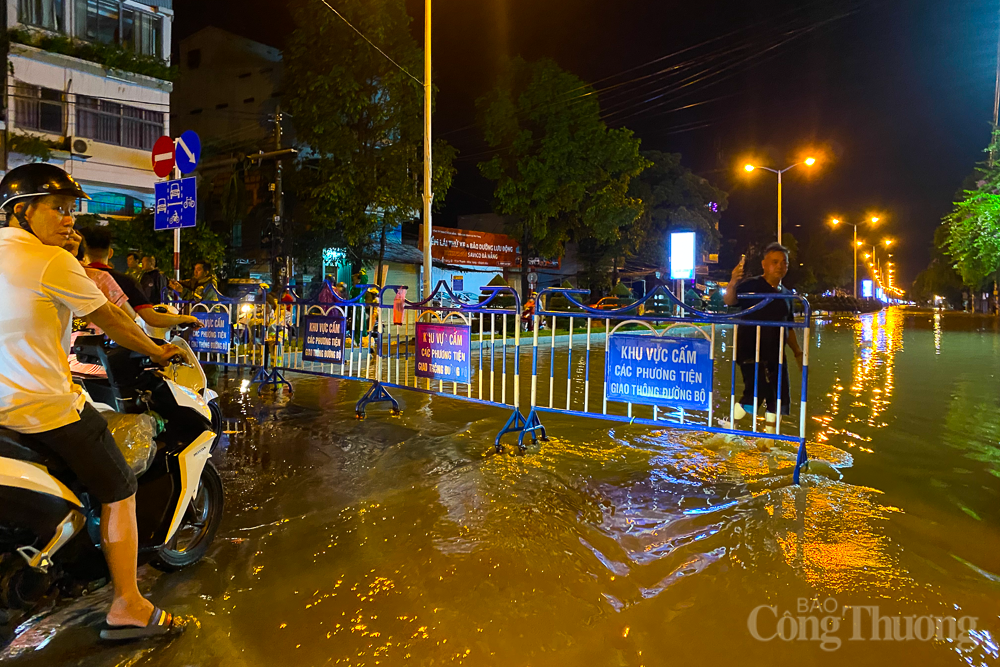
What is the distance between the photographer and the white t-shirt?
2.27m

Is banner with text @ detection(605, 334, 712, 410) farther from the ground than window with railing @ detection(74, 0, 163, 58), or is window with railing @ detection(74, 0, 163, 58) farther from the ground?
window with railing @ detection(74, 0, 163, 58)

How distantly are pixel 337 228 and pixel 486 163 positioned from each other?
9021 millimetres

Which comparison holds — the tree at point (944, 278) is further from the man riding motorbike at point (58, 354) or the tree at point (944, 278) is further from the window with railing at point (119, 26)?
the man riding motorbike at point (58, 354)

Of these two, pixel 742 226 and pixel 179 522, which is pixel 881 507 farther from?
pixel 742 226

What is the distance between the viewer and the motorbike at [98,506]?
2369mm

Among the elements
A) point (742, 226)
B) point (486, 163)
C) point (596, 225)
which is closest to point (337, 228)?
point (486, 163)

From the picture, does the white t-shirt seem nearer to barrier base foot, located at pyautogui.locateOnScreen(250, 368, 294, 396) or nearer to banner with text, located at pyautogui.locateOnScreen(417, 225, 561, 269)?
barrier base foot, located at pyautogui.locateOnScreen(250, 368, 294, 396)

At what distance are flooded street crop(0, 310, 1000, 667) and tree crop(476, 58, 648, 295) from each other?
21.7 metres

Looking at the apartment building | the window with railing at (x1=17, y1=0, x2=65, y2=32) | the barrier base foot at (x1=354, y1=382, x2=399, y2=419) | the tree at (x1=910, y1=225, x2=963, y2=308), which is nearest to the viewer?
the barrier base foot at (x1=354, y1=382, x2=399, y2=419)

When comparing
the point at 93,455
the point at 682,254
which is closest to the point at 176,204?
the point at 93,455

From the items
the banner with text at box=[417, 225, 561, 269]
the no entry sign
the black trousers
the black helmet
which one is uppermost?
the banner with text at box=[417, 225, 561, 269]

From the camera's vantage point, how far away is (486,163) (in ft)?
91.6

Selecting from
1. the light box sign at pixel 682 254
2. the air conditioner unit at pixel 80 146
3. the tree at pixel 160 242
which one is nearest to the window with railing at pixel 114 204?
the tree at pixel 160 242

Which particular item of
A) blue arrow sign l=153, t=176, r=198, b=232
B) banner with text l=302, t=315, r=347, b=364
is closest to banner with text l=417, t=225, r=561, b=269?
blue arrow sign l=153, t=176, r=198, b=232
